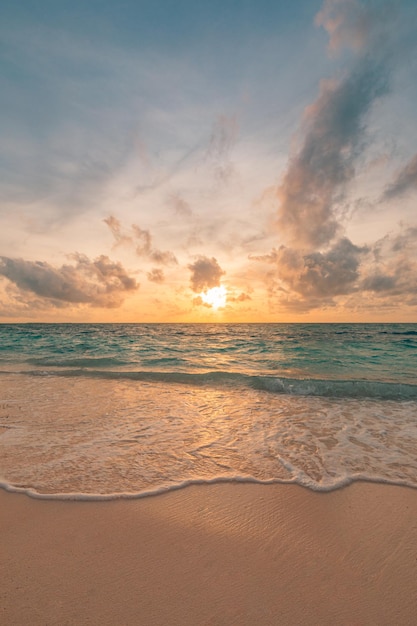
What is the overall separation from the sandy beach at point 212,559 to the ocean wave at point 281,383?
23.3 ft

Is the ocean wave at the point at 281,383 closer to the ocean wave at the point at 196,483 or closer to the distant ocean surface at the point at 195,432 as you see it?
the distant ocean surface at the point at 195,432

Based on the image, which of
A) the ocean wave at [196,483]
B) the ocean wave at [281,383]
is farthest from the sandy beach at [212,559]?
the ocean wave at [281,383]

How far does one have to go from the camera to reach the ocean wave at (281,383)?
1096 centimetres

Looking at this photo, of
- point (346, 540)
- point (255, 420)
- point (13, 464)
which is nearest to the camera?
point (346, 540)

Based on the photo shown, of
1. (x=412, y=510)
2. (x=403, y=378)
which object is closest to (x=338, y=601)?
(x=412, y=510)

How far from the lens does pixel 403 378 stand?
45.7ft

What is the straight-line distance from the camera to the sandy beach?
2434mm

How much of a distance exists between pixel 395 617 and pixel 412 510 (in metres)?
1.86

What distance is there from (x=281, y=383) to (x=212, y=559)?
375 inches

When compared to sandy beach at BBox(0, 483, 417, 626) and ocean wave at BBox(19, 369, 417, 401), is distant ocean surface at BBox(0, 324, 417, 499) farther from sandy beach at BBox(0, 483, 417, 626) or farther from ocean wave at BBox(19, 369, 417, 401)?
sandy beach at BBox(0, 483, 417, 626)

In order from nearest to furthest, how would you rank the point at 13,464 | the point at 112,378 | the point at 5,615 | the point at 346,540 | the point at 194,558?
1. the point at 5,615
2. the point at 194,558
3. the point at 346,540
4. the point at 13,464
5. the point at 112,378

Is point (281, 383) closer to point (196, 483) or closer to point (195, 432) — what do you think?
point (195, 432)

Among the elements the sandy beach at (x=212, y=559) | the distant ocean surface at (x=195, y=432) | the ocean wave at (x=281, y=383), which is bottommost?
the sandy beach at (x=212, y=559)

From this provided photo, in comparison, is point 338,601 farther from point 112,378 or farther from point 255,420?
point 112,378
